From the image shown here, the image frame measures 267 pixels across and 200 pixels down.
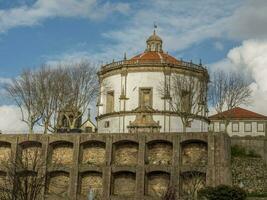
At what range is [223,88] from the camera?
184ft

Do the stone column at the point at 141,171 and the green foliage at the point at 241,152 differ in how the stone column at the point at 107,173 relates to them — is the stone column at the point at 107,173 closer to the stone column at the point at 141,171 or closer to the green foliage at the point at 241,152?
the stone column at the point at 141,171

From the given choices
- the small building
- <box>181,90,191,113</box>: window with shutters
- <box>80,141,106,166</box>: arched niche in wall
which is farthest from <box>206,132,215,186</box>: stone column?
the small building

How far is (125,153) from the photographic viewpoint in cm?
5119

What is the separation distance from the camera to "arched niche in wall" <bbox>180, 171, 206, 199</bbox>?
152 feet

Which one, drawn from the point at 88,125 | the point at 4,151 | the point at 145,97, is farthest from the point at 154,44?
the point at 4,151

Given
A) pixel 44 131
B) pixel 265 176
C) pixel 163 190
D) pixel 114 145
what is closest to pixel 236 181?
pixel 265 176

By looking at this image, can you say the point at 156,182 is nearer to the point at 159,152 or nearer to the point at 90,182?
the point at 159,152

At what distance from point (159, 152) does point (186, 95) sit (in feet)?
31.1

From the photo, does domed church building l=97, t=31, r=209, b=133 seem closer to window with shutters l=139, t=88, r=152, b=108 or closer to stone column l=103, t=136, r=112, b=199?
window with shutters l=139, t=88, r=152, b=108

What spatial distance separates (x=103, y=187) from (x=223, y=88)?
1611cm

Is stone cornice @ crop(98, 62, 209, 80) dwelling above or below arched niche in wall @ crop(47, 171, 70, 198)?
above

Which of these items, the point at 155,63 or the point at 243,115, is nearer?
the point at 155,63

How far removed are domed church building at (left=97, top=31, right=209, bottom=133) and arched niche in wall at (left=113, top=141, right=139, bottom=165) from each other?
16.9 feet

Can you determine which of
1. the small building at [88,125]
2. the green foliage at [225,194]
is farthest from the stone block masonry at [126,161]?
the small building at [88,125]
